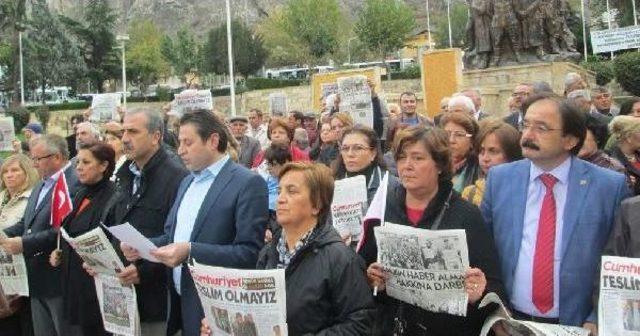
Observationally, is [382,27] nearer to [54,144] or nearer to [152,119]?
[54,144]

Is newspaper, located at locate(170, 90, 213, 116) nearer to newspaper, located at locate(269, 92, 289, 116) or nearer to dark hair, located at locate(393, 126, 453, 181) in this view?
newspaper, located at locate(269, 92, 289, 116)

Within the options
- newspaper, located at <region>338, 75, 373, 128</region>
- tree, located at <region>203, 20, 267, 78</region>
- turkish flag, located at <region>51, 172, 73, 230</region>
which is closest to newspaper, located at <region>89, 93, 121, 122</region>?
newspaper, located at <region>338, 75, 373, 128</region>

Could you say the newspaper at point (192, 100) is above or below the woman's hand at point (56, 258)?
above

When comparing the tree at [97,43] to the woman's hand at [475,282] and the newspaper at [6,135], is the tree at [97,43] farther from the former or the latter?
the woman's hand at [475,282]

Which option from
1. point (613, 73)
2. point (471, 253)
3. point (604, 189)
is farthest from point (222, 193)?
point (613, 73)

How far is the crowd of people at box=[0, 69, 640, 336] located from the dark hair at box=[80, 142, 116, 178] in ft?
0.04

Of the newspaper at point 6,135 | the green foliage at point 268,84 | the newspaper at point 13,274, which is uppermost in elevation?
the green foliage at point 268,84

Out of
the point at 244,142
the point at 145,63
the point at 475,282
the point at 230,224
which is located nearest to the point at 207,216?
the point at 230,224

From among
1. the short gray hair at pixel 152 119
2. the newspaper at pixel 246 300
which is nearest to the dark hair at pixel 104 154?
the short gray hair at pixel 152 119

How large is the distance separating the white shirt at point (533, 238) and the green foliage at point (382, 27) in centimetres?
6941

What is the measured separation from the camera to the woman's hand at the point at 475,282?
356cm

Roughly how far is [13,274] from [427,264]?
4.02m

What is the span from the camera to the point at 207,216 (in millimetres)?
4660

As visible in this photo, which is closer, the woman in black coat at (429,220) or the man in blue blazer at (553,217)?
the man in blue blazer at (553,217)
